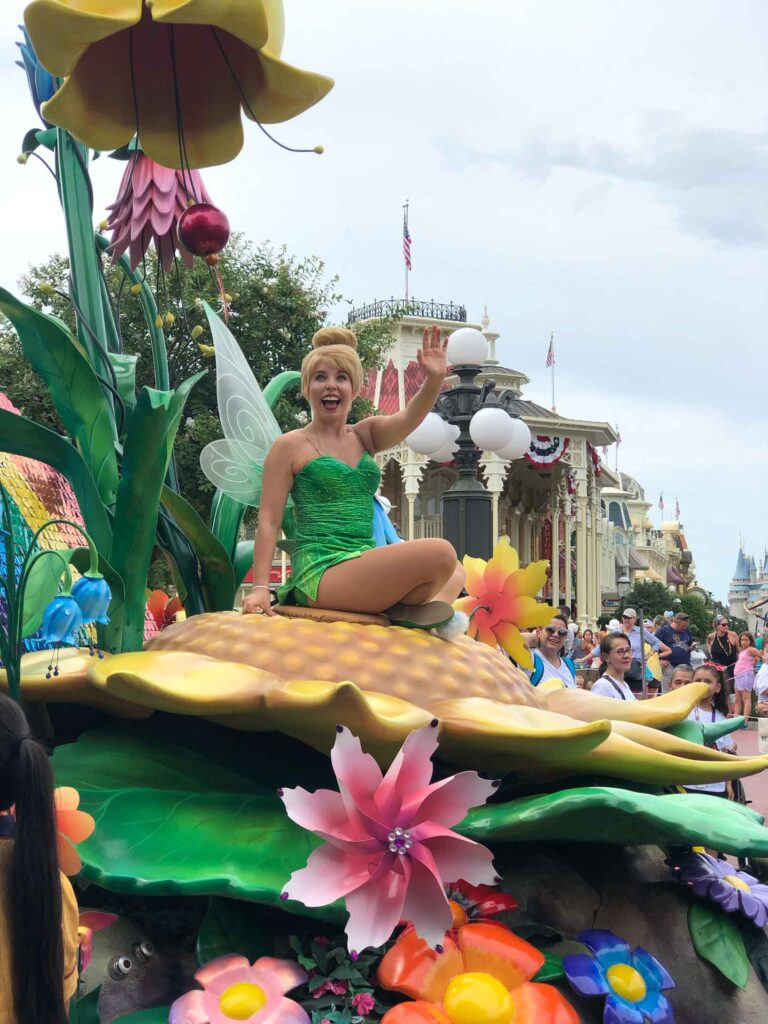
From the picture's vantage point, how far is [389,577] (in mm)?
3998

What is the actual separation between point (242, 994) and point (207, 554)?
205 centimetres

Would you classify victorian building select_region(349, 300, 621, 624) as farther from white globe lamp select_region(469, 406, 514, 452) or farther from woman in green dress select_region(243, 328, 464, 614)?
woman in green dress select_region(243, 328, 464, 614)

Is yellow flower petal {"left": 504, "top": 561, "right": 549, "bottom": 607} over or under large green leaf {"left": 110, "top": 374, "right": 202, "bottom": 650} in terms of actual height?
under

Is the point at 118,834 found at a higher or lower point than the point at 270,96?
lower

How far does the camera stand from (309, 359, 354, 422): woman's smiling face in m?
4.31

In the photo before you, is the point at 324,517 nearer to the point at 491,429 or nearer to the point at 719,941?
the point at 719,941

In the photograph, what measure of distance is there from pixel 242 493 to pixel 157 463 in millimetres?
689

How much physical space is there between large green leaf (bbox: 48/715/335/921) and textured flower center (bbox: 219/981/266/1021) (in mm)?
228

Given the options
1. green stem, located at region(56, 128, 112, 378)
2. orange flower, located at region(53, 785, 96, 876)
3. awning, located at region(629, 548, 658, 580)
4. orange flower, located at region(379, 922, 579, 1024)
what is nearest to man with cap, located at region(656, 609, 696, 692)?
green stem, located at region(56, 128, 112, 378)

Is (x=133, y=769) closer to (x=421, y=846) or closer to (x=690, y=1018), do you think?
(x=421, y=846)

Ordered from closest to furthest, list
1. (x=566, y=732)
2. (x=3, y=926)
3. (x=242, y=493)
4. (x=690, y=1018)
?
(x=3, y=926) → (x=566, y=732) → (x=690, y=1018) → (x=242, y=493)

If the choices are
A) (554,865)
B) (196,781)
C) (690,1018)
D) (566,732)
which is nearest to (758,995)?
(690,1018)

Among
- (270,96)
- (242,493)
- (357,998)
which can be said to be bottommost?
(357,998)

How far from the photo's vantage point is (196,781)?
3740 mm
